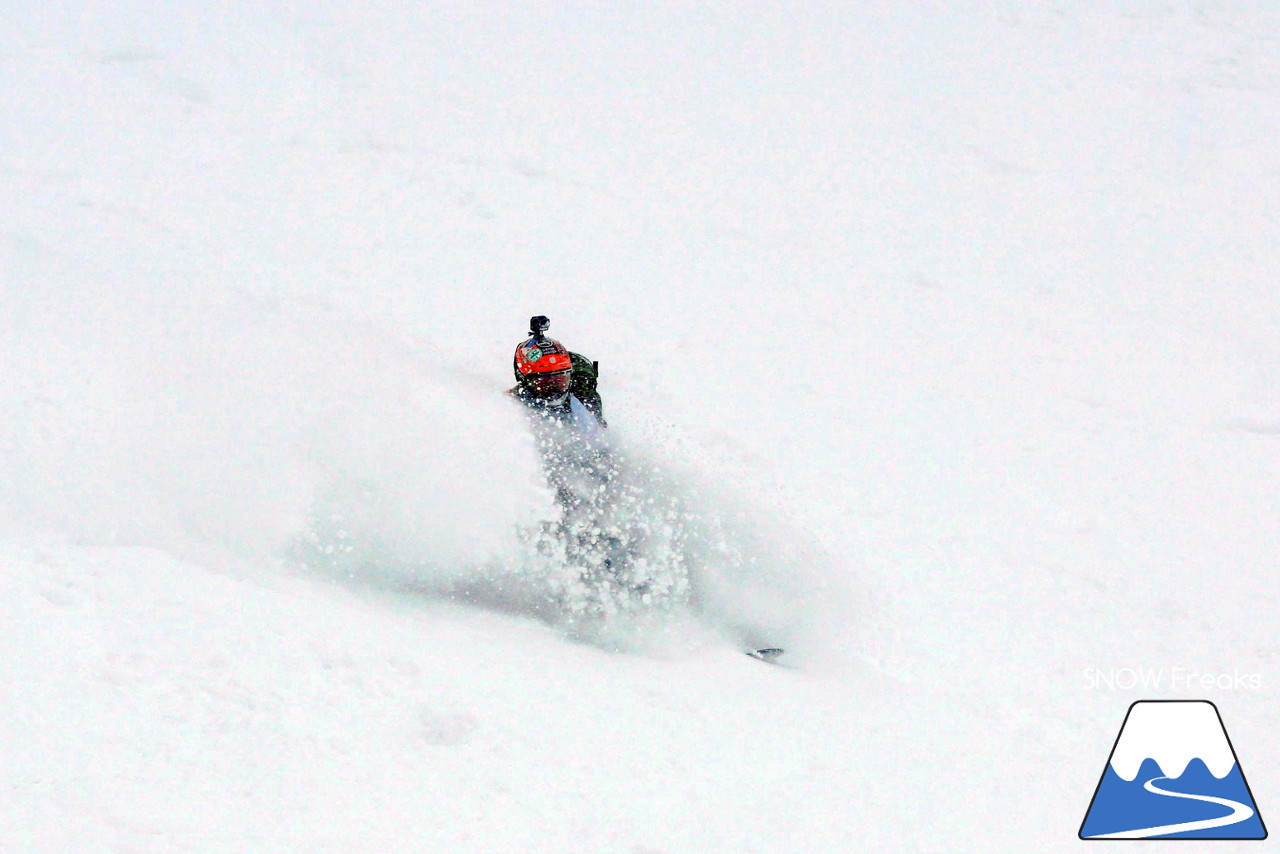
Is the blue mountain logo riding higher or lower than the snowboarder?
lower

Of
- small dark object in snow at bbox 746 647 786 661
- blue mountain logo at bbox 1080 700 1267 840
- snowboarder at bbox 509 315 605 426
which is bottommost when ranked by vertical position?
small dark object in snow at bbox 746 647 786 661

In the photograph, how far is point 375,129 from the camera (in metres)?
14.0

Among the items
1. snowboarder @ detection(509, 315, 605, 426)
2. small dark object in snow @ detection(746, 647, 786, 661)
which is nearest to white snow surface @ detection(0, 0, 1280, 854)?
small dark object in snow @ detection(746, 647, 786, 661)

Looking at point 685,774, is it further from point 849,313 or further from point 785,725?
point 849,313

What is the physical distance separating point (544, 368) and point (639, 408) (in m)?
2.35

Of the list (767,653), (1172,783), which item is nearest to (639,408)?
(767,653)

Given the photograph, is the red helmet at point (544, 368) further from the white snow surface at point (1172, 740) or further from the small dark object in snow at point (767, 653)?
the white snow surface at point (1172, 740)

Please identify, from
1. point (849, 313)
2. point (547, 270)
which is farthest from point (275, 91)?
point (849, 313)

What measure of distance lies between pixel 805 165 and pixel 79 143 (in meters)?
9.91

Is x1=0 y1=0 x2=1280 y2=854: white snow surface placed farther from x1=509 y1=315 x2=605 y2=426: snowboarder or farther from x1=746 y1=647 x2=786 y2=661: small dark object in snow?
x1=509 y1=315 x2=605 y2=426: snowboarder

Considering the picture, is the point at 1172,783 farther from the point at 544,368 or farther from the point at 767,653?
the point at 544,368

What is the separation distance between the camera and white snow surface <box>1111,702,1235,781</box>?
6.45 m

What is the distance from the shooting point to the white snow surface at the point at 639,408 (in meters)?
5.02

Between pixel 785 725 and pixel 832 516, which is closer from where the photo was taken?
pixel 785 725
